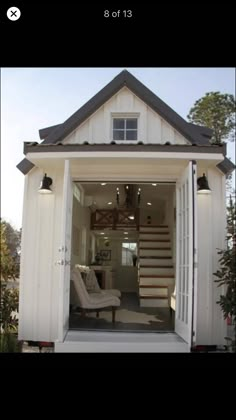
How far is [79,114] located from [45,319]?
309 cm

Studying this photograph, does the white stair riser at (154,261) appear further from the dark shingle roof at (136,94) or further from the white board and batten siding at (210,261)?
the dark shingle roof at (136,94)

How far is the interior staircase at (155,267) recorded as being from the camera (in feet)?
26.6

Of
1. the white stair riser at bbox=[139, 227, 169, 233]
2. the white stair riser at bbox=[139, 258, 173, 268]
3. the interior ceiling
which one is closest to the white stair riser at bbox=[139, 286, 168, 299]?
the white stair riser at bbox=[139, 258, 173, 268]

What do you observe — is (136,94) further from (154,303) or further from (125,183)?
(154,303)

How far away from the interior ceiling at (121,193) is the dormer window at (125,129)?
9.67 ft

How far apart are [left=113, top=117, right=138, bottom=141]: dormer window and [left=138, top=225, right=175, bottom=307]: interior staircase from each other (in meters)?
3.70

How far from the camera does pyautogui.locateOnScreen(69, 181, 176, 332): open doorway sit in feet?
20.9

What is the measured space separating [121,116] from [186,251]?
2.49 metres

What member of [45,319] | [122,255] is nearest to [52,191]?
[45,319]

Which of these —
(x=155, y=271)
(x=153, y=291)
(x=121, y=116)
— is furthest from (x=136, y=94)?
(x=155, y=271)

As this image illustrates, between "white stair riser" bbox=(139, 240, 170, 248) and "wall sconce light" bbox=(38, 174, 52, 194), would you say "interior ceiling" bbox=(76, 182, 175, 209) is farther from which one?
"wall sconce light" bbox=(38, 174, 52, 194)
